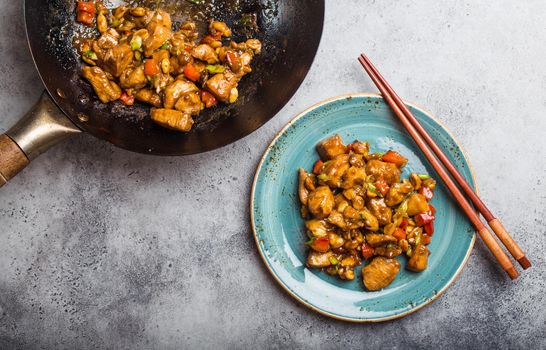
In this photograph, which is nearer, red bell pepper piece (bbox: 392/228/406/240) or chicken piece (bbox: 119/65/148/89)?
chicken piece (bbox: 119/65/148/89)

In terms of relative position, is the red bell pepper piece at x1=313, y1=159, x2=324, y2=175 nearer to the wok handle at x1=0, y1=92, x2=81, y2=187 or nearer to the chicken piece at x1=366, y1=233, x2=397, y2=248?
the chicken piece at x1=366, y1=233, x2=397, y2=248

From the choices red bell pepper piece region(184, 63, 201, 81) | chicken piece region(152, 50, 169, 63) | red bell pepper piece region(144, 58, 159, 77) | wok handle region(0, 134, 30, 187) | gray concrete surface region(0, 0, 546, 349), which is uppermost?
chicken piece region(152, 50, 169, 63)

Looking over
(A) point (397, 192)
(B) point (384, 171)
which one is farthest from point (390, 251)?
(B) point (384, 171)

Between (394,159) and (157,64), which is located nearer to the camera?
(157,64)

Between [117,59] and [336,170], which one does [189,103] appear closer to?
[117,59]

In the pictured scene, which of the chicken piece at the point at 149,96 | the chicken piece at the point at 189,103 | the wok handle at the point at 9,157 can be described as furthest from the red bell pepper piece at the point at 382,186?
the wok handle at the point at 9,157

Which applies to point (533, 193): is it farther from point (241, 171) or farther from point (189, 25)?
point (189, 25)

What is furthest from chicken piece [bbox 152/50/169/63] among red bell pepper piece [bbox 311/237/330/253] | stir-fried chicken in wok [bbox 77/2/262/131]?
red bell pepper piece [bbox 311/237/330/253]
